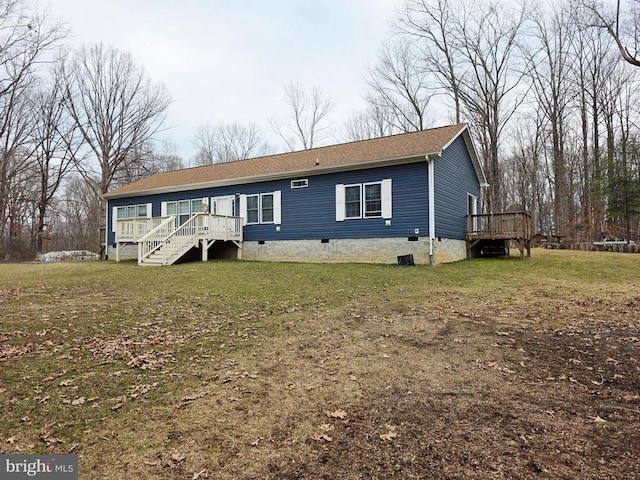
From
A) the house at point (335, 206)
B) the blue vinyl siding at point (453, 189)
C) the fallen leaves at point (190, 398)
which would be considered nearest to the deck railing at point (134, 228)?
the house at point (335, 206)

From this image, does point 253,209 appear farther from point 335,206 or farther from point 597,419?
point 597,419

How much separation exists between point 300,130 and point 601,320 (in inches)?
1223

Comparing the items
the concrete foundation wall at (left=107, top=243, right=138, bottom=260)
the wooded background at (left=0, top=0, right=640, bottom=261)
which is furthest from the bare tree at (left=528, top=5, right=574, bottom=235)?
the concrete foundation wall at (left=107, top=243, right=138, bottom=260)

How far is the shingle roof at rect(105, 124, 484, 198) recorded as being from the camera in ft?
46.0

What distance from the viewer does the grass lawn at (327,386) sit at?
8.57 ft

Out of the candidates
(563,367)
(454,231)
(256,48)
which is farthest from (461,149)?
(563,367)

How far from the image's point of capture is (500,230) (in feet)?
49.5

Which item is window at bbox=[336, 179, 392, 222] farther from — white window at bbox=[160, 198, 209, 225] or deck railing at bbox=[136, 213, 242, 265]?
white window at bbox=[160, 198, 209, 225]

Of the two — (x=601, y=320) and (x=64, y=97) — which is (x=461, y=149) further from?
(x=64, y=97)

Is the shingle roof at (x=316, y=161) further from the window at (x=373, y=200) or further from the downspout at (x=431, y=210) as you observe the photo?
the window at (x=373, y=200)

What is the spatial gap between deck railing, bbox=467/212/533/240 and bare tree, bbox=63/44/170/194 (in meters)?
25.7

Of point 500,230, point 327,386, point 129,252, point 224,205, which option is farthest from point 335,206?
point 129,252

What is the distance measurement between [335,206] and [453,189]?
4943 millimetres

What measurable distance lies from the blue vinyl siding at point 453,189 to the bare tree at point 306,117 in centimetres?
1879
